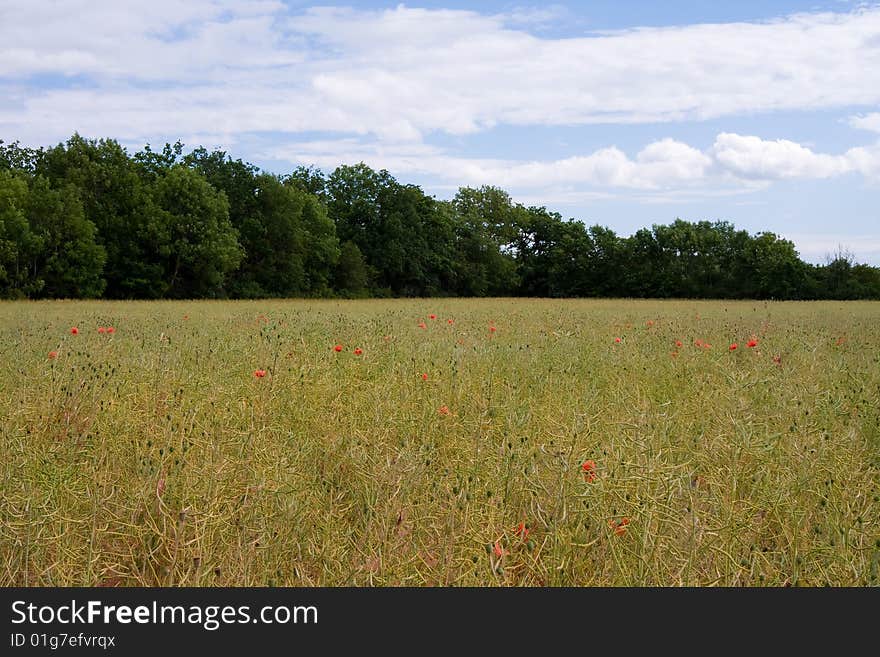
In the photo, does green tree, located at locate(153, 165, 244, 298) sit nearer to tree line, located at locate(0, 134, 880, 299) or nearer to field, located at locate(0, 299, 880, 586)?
tree line, located at locate(0, 134, 880, 299)

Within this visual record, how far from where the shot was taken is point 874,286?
51469mm

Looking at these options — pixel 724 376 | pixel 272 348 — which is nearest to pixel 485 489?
pixel 724 376

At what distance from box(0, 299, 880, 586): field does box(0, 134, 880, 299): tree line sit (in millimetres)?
33878

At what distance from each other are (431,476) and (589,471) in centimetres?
106

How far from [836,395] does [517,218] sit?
2432 inches

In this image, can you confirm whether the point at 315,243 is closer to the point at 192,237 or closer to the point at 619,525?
the point at 192,237

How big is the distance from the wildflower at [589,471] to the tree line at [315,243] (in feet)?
120

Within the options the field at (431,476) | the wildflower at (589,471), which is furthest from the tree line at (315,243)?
the wildflower at (589,471)

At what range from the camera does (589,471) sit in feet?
10.7

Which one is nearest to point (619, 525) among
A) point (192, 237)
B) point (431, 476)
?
point (431, 476)

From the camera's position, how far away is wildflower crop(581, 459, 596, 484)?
10.5 feet

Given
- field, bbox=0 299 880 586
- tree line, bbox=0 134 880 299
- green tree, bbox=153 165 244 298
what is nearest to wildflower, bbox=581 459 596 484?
field, bbox=0 299 880 586

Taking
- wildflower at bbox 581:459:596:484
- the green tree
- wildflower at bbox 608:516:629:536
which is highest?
the green tree

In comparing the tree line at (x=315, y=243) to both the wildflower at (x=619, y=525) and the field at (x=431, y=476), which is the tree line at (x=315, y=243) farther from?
the wildflower at (x=619, y=525)
